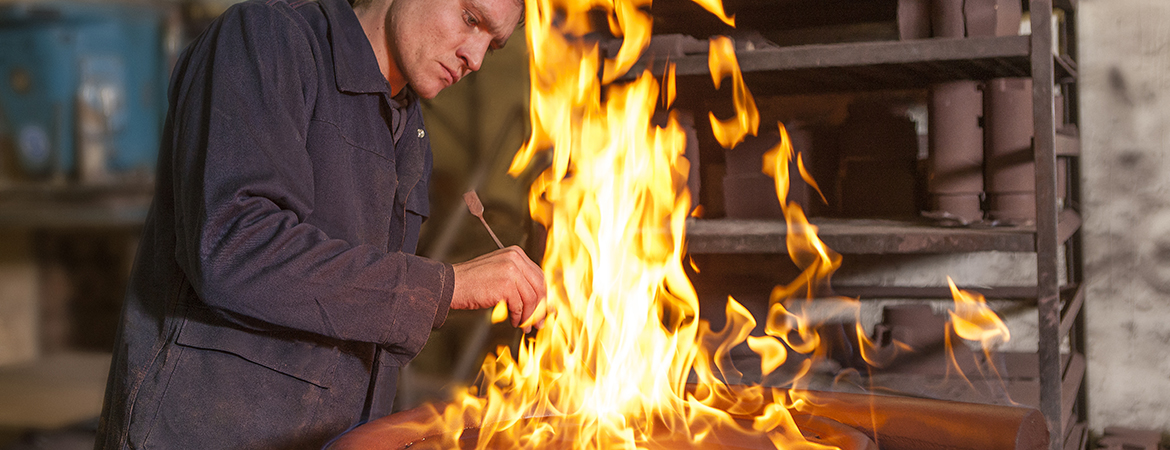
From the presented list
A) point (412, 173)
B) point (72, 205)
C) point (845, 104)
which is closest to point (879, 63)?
point (845, 104)

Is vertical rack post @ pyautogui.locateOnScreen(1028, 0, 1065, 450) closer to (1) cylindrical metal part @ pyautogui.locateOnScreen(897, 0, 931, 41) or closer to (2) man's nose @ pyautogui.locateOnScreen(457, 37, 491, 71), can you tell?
(1) cylindrical metal part @ pyautogui.locateOnScreen(897, 0, 931, 41)

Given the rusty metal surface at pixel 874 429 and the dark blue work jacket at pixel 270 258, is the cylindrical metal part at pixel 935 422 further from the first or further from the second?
the dark blue work jacket at pixel 270 258

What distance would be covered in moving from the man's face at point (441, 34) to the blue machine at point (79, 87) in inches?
52.9

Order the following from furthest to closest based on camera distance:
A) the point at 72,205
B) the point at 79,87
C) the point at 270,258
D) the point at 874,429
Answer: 1. the point at 79,87
2. the point at 72,205
3. the point at 874,429
4. the point at 270,258

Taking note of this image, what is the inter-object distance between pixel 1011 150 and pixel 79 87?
2.47m

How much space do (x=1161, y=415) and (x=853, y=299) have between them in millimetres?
923

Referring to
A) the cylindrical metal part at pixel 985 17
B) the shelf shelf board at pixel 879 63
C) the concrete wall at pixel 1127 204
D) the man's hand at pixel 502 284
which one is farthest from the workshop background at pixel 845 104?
the man's hand at pixel 502 284

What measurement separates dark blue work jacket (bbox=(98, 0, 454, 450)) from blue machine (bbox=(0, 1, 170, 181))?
1301 millimetres

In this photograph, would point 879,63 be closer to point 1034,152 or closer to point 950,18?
point 950,18

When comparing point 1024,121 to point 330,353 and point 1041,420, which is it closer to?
point 1041,420

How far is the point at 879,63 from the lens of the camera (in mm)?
1892

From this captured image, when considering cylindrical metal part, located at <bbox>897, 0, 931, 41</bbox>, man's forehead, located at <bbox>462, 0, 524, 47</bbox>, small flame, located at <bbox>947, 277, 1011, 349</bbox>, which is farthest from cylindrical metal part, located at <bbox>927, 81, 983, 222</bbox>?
man's forehead, located at <bbox>462, 0, 524, 47</bbox>

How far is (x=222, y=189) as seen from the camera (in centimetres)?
109

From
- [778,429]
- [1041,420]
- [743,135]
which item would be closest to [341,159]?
[778,429]
